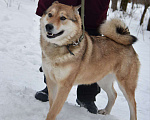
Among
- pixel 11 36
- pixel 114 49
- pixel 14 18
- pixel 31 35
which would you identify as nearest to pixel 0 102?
pixel 114 49

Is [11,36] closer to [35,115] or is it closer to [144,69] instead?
[35,115]

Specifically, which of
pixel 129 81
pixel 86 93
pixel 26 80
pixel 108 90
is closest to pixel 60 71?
pixel 86 93

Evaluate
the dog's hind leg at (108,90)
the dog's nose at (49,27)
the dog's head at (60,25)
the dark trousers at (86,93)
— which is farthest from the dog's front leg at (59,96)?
the dog's hind leg at (108,90)

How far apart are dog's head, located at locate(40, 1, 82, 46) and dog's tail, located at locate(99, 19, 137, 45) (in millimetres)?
719

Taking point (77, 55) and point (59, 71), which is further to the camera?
point (77, 55)

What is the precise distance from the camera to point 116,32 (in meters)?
3.18

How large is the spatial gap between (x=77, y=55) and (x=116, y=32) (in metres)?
0.94

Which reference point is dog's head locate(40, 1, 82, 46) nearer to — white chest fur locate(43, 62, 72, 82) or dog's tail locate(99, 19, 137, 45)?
white chest fur locate(43, 62, 72, 82)

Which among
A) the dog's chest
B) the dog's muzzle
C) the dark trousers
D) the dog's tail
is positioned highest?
the dog's muzzle

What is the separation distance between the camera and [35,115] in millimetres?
2758

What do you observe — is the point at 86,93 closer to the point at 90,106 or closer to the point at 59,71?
the point at 90,106

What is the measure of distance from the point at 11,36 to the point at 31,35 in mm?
673

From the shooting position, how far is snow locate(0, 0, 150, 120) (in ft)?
9.51

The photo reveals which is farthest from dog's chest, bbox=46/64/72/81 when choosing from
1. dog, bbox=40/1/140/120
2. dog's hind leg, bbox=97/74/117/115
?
dog's hind leg, bbox=97/74/117/115
